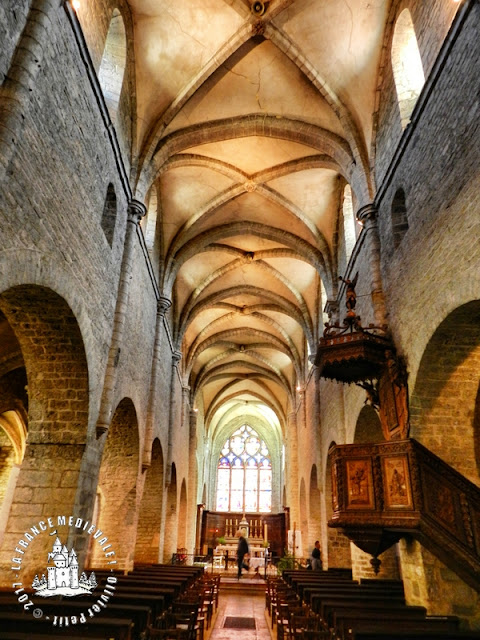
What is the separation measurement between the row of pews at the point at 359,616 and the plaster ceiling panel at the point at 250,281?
37.0 ft

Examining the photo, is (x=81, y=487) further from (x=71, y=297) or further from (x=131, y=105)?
(x=131, y=105)

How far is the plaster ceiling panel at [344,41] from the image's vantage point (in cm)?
946

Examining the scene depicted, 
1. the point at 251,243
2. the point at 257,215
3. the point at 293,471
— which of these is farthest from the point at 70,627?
the point at 293,471

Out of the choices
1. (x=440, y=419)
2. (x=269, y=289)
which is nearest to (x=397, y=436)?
(x=440, y=419)

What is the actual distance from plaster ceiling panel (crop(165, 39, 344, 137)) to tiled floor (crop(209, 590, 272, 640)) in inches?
420

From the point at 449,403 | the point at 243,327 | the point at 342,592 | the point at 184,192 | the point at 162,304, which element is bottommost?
the point at 342,592

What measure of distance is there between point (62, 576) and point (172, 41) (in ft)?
31.9

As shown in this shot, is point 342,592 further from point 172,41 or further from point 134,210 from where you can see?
point 172,41

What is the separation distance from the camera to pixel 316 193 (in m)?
14.2

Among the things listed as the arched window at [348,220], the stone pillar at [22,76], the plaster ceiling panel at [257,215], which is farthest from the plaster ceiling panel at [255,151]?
the stone pillar at [22,76]

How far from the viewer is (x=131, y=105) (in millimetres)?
10398

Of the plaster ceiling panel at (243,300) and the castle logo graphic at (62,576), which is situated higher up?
the plaster ceiling panel at (243,300)

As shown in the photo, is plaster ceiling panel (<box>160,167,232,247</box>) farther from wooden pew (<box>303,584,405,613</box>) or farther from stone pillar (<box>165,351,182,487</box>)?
wooden pew (<box>303,584,405,613</box>)

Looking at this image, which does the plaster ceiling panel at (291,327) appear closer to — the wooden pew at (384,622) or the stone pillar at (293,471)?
the stone pillar at (293,471)
